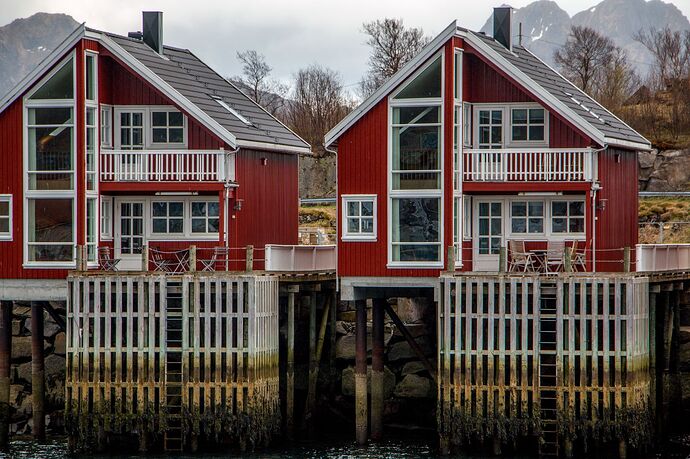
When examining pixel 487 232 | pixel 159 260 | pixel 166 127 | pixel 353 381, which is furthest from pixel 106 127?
pixel 487 232

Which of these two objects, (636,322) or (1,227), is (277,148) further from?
(636,322)

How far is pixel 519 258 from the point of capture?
43.4 m

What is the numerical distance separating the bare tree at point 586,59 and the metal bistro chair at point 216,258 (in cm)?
3470

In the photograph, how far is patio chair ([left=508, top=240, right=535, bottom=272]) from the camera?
4191 cm

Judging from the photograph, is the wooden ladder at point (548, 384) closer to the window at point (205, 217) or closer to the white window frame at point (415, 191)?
the white window frame at point (415, 191)

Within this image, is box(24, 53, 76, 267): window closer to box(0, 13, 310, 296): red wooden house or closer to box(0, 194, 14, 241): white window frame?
box(0, 13, 310, 296): red wooden house

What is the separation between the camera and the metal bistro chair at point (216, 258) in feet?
145

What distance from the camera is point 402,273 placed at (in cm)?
4312

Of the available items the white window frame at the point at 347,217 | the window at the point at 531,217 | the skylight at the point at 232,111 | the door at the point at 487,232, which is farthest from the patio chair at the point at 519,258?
the skylight at the point at 232,111

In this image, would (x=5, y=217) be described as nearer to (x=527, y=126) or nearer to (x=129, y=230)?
(x=129, y=230)

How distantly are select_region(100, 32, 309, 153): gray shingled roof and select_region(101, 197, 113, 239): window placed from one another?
4142 mm

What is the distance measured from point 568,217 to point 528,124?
3009mm

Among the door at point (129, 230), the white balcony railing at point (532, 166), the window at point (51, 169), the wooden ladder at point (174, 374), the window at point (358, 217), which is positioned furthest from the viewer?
the door at point (129, 230)

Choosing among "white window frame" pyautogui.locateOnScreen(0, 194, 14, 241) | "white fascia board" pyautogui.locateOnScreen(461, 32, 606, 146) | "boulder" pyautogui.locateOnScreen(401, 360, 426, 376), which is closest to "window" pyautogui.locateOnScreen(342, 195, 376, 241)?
"white fascia board" pyautogui.locateOnScreen(461, 32, 606, 146)
